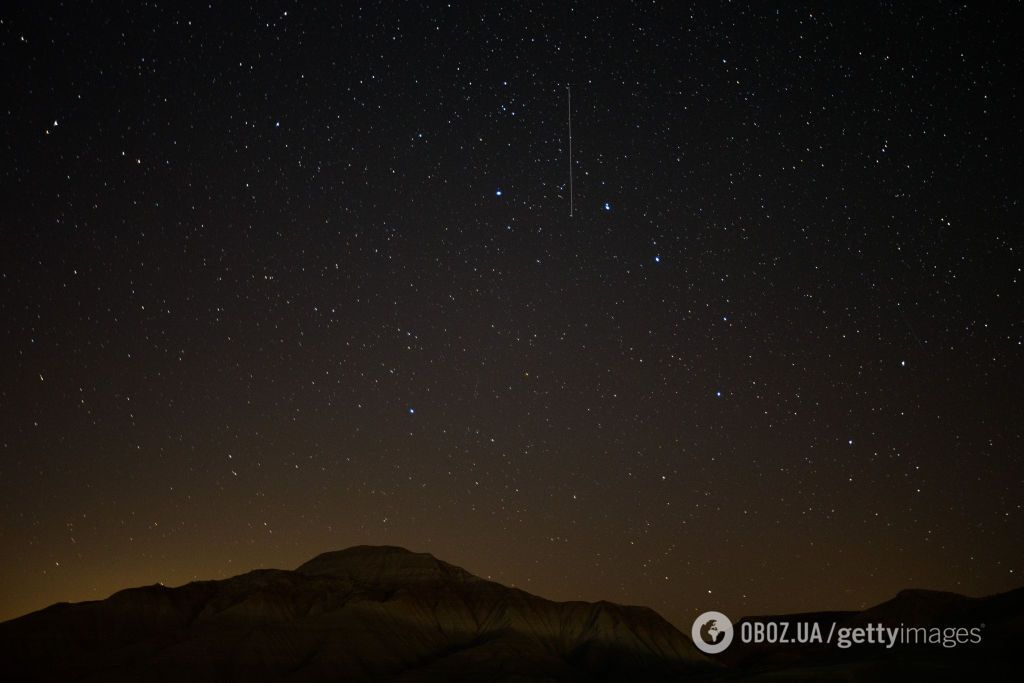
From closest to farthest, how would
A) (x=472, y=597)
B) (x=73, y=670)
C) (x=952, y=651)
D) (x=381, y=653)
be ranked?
(x=952, y=651) < (x=73, y=670) < (x=381, y=653) < (x=472, y=597)

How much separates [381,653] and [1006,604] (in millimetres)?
57322

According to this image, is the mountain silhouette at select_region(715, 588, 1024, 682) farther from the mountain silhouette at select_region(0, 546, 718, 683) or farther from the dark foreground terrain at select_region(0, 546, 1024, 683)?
the mountain silhouette at select_region(0, 546, 718, 683)

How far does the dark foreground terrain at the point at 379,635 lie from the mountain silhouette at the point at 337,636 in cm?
19

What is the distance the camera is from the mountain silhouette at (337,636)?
86000mm

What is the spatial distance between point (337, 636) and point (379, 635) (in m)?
4.77

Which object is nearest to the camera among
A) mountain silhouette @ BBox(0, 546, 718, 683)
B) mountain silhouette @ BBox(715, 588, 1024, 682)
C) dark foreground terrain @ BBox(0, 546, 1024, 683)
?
mountain silhouette @ BBox(715, 588, 1024, 682)

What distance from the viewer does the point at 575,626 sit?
107812 millimetres

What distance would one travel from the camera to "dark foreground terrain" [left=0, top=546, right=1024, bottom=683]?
84.6 m

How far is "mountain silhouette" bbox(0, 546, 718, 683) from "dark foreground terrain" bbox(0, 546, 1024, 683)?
0.62ft

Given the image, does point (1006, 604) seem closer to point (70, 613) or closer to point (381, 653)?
point (381, 653)

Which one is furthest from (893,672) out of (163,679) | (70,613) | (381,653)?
(70,613)

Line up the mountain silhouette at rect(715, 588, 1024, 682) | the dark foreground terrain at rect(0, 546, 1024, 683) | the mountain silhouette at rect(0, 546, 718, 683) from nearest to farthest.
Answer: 1. the mountain silhouette at rect(715, 588, 1024, 682)
2. the dark foreground terrain at rect(0, 546, 1024, 683)
3. the mountain silhouette at rect(0, 546, 718, 683)

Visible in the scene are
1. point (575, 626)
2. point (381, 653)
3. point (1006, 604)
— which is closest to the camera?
point (1006, 604)

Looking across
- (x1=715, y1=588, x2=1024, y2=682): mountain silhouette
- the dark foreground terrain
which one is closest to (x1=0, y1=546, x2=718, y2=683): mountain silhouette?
the dark foreground terrain
